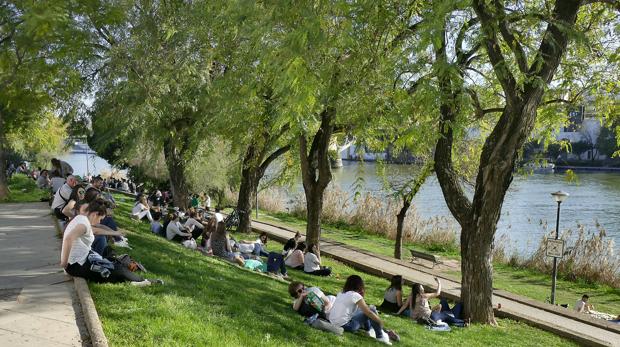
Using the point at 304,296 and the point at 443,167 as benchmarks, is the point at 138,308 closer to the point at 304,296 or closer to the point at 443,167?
the point at 304,296

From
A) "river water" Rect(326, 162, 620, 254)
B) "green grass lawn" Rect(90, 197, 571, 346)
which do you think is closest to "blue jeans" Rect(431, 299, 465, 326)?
"green grass lawn" Rect(90, 197, 571, 346)

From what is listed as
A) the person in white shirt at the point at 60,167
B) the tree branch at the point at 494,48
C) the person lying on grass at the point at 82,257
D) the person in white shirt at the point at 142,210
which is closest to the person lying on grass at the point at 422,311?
the tree branch at the point at 494,48

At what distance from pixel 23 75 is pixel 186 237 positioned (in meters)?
7.14

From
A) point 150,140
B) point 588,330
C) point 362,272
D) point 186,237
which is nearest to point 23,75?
point 150,140

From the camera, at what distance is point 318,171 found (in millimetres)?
15625

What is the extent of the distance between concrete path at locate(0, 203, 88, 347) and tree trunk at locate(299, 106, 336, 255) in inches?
276

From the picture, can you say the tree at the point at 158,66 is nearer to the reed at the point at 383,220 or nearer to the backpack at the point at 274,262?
the backpack at the point at 274,262

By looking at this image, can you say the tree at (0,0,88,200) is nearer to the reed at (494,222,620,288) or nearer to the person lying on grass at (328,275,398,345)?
the person lying on grass at (328,275,398,345)

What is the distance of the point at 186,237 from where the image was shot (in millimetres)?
14195

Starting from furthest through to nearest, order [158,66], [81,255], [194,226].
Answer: [194,226] < [158,66] < [81,255]

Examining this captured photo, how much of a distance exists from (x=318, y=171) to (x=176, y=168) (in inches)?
235

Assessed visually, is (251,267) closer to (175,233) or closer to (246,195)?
(175,233)

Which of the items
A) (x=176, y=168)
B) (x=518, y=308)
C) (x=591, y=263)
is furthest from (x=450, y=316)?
(x=176, y=168)

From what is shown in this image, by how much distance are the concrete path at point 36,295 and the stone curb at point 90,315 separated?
0.09m
